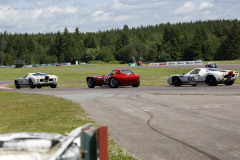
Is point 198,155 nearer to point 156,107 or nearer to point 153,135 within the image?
point 153,135

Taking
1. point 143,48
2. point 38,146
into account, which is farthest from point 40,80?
point 143,48

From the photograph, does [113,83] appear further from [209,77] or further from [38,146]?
[38,146]

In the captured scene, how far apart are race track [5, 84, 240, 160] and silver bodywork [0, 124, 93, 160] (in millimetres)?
3264

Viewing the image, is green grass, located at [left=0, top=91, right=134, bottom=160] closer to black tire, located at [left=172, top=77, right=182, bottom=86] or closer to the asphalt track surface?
the asphalt track surface

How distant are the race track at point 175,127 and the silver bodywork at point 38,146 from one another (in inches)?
129

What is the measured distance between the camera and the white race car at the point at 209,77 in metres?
23.4

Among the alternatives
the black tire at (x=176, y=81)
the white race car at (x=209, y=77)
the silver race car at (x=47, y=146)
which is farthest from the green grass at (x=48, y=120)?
the black tire at (x=176, y=81)

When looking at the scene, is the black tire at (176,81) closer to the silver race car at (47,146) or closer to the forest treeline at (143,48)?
the silver race car at (47,146)

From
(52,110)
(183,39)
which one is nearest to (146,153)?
(52,110)

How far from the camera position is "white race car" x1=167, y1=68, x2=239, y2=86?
23.4 meters

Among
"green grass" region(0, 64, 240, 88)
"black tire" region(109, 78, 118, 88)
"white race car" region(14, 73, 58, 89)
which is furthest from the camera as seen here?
"green grass" region(0, 64, 240, 88)

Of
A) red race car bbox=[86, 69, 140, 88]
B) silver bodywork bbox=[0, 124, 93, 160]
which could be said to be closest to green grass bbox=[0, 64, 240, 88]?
red race car bbox=[86, 69, 140, 88]

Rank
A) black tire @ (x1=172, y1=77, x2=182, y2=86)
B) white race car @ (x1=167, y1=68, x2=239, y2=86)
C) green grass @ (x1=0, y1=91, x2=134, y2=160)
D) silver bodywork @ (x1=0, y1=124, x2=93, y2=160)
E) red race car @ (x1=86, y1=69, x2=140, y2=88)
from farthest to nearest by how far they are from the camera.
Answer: black tire @ (x1=172, y1=77, x2=182, y2=86) → red race car @ (x1=86, y1=69, x2=140, y2=88) → white race car @ (x1=167, y1=68, x2=239, y2=86) → green grass @ (x1=0, y1=91, x2=134, y2=160) → silver bodywork @ (x1=0, y1=124, x2=93, y2=160)

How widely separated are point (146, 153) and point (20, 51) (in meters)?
192
